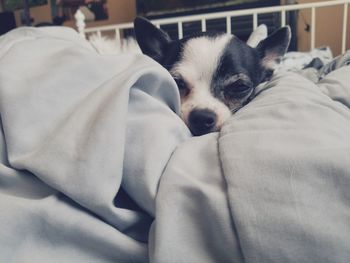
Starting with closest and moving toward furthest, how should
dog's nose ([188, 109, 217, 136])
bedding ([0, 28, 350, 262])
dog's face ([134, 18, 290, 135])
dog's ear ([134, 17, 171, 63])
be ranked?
bedding ([0, 28, 350, 262]) < dog's nose ([188, 109, 217, 136]) < dog's face ([134, 18, 290, 135]) < dog's ear ([134, 17, 171, 63])

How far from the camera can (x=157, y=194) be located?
402mm

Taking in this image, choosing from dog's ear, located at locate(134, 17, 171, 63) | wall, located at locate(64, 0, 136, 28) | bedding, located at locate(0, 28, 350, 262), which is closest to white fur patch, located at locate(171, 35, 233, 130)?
dog's ear, located at locate(134, 17, 171, 63)

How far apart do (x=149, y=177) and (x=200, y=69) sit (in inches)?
20.7

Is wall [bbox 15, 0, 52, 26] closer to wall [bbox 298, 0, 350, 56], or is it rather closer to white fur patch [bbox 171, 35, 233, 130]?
wall [bbox 298, 0, 350, 56]

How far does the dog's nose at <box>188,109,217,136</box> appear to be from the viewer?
744 mm

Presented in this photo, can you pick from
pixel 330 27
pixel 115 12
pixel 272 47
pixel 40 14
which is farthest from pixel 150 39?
pixel 40 14

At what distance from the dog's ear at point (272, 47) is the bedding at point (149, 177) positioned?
0.60 metres

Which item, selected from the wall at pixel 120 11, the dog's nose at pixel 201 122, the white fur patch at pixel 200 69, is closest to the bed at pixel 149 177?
the dog's nose at pixel 201 122

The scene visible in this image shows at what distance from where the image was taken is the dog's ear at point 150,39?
1015mm

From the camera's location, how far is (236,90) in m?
0.91

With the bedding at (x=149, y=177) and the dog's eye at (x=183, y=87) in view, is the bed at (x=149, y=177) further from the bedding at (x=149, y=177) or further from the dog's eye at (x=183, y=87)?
the dog's eye at (x=183, y=87)

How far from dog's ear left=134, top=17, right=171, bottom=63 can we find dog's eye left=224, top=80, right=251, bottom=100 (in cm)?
23

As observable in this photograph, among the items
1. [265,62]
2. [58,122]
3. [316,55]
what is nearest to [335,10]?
[316,55]

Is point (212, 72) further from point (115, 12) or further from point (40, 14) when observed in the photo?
point (40, 14)
